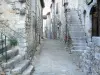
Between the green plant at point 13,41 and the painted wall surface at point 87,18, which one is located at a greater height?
the painted wall surface at point 87,18

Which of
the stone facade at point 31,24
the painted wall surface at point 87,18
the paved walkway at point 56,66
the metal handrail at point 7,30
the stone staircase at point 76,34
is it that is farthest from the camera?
the painted wall surface at point 87,18

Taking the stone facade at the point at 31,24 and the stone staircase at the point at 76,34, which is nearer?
the stone facade at the point at 31,24

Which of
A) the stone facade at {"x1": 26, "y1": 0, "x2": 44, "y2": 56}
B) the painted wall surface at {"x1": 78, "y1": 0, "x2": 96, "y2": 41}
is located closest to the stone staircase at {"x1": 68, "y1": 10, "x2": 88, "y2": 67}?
the painted wall surface at {"x1": 78, "y1": 0, "x2": 96, "y2": 41}

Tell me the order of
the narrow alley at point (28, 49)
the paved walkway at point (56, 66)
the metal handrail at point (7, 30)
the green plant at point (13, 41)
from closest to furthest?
the narrow alley at point (28, 49) < the paved walkway at point (56, 66) < the green plant at point (13, 41) < the metal handrail at point (7, 30)

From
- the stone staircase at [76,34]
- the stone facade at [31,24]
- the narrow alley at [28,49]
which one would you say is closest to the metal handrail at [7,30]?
the narrow alley at [28,49]

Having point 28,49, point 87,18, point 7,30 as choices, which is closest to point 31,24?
point 28,49

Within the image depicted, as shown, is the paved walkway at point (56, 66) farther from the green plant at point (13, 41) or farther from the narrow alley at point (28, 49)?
the green plant at point (13, 41)

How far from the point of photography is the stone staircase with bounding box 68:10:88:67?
50.0 feet

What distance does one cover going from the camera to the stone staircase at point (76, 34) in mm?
15253

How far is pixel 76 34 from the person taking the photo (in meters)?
16.9

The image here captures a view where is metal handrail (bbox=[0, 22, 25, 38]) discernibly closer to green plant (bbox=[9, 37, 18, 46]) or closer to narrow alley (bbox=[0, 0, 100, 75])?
narrow alley (bbox=[0, 0, 100, 75])

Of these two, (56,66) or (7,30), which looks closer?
(7,30)

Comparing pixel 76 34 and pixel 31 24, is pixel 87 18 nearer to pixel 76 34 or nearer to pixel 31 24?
pixel 76 34

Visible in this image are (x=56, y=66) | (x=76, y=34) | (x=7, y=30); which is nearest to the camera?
(x=7, y=30)
